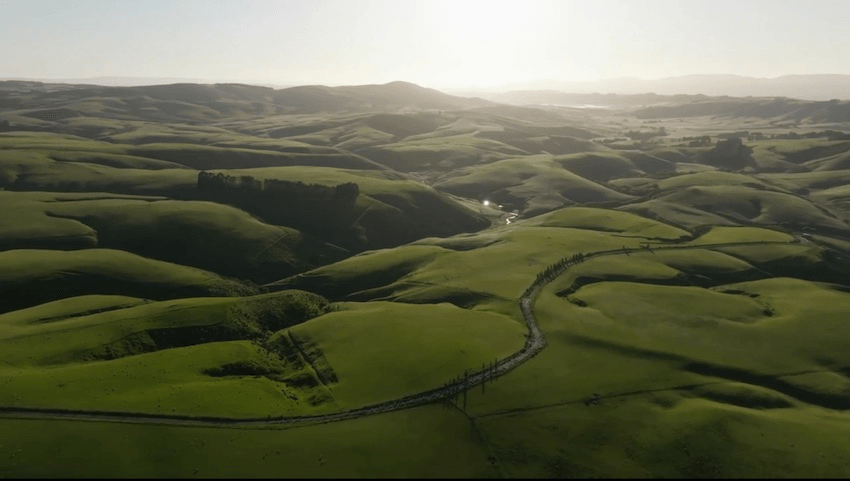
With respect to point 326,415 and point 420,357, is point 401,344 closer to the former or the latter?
point 420,357

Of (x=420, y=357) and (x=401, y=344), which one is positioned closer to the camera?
(x=420, y=357)

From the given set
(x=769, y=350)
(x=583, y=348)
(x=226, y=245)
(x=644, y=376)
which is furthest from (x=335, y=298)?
(x=769, y=350)

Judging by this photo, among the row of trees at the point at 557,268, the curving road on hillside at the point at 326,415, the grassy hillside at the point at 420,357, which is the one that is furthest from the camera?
the row of trees at the point at 557,268

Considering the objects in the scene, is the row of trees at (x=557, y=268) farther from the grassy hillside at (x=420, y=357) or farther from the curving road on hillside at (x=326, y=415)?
the curving road on hillside at (x=326, y=415)

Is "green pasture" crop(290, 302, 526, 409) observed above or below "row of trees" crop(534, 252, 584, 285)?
below

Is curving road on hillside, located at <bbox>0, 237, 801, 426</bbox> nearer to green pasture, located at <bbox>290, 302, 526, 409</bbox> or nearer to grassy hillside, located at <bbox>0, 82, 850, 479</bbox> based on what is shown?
grassy hillside, located at <bbox>0, 82, 850, 479</bbox>

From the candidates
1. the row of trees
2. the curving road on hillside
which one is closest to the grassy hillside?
the curving road on hillside

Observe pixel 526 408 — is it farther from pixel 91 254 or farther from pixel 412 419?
pixel 91 254

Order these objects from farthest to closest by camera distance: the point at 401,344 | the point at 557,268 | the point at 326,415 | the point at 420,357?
the point at 557,268 < the point at 401,344 < the point at 420,357 < the point at 326,415

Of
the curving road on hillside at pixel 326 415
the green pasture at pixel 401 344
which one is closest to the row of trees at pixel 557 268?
the green pasture at pixel 401 344

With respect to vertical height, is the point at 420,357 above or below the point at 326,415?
above

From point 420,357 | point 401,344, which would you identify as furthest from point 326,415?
point 401,344
